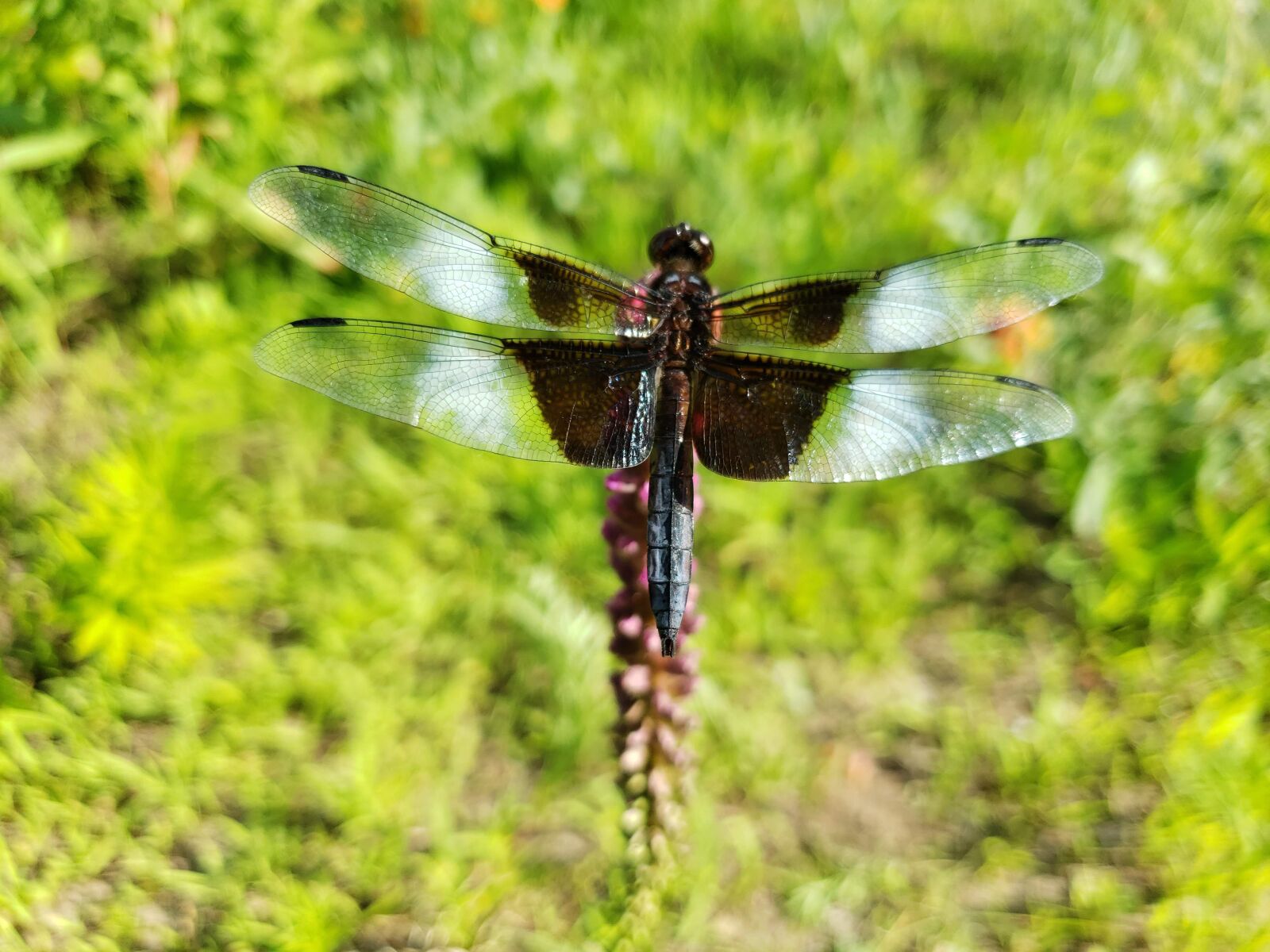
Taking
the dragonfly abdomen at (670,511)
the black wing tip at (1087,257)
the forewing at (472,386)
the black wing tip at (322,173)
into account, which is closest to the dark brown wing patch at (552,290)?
the forewing at (472,386)

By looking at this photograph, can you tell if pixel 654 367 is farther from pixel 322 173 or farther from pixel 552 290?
pixel 322 173

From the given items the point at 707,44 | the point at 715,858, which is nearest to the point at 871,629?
the point at 715,858

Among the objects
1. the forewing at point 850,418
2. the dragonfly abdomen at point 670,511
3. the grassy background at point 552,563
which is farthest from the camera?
the grassy background at point 552,563

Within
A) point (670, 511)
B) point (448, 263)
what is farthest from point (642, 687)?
point (448, 263)

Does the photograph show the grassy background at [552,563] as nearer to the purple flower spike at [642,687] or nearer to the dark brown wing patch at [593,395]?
the purple flower spike at [642,687]

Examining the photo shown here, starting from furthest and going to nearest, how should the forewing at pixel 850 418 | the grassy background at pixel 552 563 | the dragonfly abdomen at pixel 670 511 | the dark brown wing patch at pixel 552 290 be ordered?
the grassy background at pixel 552 563
the dark brown wing patch at pixel 552 290
the forewing at pixel 850 418
the dragonfly abdomen at pixel 670 511

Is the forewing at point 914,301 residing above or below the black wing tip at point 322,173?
below

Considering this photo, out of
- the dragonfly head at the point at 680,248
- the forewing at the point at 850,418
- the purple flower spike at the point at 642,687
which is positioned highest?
the dragonfly head at the point at 680,248

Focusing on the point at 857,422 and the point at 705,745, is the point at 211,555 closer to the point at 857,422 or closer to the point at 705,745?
the point at 705,745
